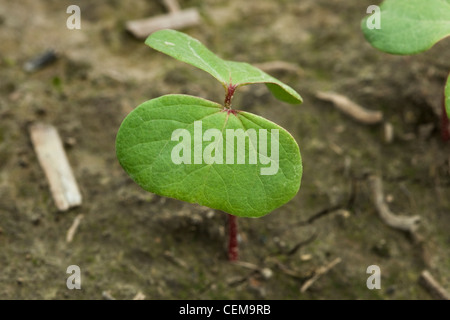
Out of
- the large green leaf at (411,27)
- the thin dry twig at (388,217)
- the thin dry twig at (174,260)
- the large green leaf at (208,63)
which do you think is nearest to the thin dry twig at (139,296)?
the thin dry twig at (174,260)

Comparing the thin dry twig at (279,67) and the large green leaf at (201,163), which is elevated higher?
the thin dry twig at (279,67)

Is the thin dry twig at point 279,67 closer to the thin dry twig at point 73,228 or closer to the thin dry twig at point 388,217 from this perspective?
the thin dry twig at point 388,217

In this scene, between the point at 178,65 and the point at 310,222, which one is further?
the point at 178,65

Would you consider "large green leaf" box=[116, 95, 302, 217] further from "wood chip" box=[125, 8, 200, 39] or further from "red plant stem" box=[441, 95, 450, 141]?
"wood chip" box=[125, 8, 200, 39]

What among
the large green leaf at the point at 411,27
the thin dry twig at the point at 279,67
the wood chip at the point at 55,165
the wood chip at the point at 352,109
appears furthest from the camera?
the thin dry twig at the point at 279,67

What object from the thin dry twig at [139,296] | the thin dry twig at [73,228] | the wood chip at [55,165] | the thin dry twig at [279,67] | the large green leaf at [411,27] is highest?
the thin dry twig at [279,67]

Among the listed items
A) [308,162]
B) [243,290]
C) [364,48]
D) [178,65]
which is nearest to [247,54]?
[178,65]

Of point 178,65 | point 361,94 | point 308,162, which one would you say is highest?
point 178,65
